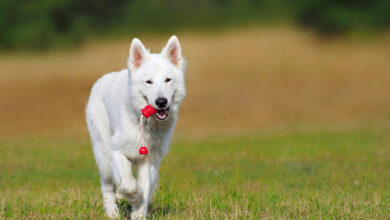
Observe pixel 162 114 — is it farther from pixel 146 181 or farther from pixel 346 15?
pixel 346 15

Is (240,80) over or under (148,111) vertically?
under

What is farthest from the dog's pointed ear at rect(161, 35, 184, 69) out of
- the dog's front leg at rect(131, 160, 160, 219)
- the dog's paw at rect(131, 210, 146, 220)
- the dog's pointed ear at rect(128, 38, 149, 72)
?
the dog's paw at rect(131, 210, 146, 220)

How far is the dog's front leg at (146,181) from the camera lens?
626cm

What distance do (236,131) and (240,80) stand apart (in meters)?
7.94

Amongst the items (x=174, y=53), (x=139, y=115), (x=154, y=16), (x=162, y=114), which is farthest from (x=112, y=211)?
(x=154, y=16)

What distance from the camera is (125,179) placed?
613cm

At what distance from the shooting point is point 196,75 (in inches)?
1021

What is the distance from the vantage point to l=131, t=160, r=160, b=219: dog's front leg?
6.26 meters

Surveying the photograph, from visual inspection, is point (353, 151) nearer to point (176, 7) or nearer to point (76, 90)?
point (176, 7)

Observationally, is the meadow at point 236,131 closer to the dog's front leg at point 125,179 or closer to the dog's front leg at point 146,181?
the dog's front leg at point 146,181

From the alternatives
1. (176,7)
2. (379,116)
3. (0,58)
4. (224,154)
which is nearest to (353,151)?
(224,154)

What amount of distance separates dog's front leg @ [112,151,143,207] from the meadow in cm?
28

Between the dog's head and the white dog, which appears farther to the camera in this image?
the white dog

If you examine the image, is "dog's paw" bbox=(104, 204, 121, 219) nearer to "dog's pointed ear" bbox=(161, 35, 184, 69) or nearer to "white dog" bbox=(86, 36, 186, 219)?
"white dog" bbox=(86, 36, 186, 219)
